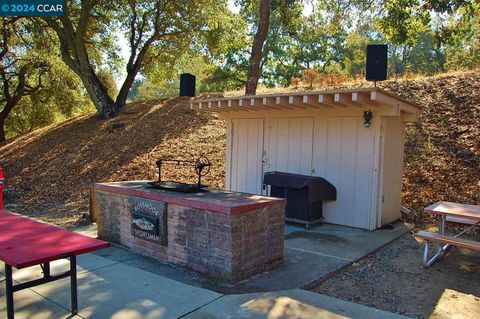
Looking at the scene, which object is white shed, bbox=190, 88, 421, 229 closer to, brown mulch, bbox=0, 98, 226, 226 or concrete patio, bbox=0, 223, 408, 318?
concrete patio, bbox=0, 223, 408, 318

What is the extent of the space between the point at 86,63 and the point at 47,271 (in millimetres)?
13855

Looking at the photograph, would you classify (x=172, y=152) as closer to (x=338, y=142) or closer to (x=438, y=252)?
(x=338, y=142)

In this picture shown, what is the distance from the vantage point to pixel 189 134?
1291 cm

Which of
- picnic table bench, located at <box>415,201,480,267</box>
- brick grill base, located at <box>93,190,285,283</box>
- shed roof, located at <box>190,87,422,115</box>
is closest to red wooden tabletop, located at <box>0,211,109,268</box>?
brick grill base, located at <box>93,190,285,283</box>

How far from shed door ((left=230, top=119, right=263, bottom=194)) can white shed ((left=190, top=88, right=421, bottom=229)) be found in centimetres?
2

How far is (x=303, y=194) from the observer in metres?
6.68

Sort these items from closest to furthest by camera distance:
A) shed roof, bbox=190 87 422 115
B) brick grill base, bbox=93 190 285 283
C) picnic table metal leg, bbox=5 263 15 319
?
picnic table metal leg, bbox=5 263 15 319 → brick grill base, bbox=93 190 285 283 → shed roof, bbox=190 87 422 115

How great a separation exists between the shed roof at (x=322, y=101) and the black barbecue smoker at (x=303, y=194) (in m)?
1.28

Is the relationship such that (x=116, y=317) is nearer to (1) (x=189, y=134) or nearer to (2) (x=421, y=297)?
(2) (x=421, y=297)

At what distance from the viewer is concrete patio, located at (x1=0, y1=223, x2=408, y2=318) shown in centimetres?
354

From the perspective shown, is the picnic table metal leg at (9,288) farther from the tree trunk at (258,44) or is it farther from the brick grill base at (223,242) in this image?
the tree trunk at (258,44)

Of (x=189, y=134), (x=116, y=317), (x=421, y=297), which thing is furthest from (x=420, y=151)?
(x=116, y=317)

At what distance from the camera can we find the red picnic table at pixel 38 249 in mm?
3027

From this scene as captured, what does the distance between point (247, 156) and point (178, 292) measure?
464cm
